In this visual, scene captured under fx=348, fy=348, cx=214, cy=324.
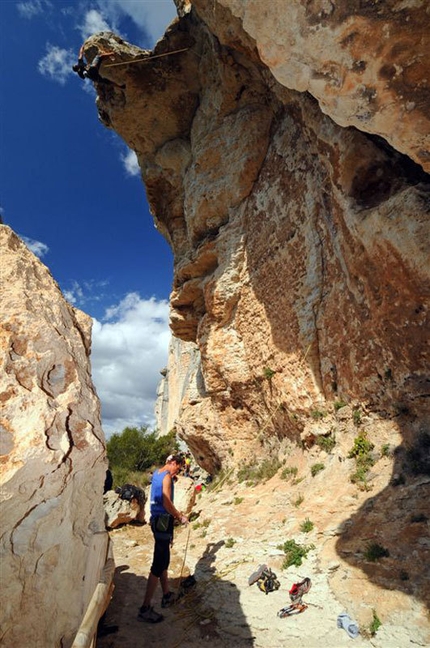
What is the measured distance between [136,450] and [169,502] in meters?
18.8

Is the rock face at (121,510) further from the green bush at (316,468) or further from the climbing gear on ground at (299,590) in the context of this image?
the climbing gear on ground at (299,590)

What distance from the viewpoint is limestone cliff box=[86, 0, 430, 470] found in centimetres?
357

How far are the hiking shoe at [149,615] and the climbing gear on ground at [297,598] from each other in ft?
4.71

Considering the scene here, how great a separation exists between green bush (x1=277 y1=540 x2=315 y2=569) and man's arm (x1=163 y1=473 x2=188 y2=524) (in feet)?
5.59

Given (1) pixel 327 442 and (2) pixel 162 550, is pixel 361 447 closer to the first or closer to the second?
(1) pixel 327 442

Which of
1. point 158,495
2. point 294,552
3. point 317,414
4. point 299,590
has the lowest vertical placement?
point 299,590

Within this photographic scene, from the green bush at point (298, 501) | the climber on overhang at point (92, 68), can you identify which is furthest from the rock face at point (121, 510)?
the climber on overhang at point (92, 68)

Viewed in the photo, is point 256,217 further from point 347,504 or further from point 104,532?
point 104,532

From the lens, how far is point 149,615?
13.6ft

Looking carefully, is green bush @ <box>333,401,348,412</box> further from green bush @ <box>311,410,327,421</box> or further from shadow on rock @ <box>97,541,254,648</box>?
shadow on rock @ <box>97,541,254,648</box>

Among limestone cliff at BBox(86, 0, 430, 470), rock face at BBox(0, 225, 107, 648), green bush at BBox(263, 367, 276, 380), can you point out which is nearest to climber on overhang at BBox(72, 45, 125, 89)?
limestone cliff at BBox(86, 0, 430, 470)

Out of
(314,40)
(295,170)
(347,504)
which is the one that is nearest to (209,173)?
(295,170)

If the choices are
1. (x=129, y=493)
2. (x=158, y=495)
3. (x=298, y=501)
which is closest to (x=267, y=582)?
(x=158, y=495)

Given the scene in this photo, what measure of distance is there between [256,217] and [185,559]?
29.4 feet
